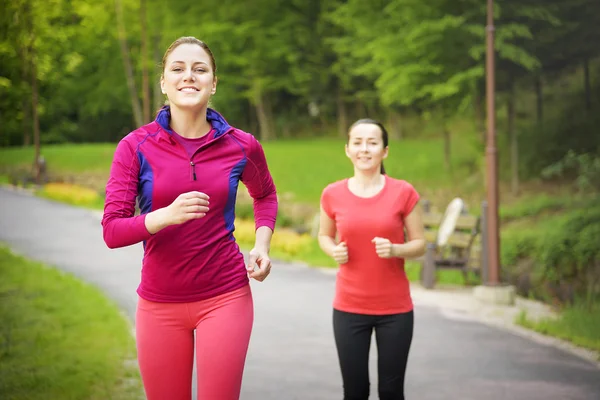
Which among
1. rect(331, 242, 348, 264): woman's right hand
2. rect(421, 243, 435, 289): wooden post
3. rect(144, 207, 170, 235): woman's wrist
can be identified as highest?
rect(144, 207, 170, 235): woman's wrist

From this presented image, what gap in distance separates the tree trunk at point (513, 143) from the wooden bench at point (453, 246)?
9227 mm

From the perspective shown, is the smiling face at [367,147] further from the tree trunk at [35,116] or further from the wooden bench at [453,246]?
the tree trunk at [35,116]

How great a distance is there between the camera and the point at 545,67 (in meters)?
22.9

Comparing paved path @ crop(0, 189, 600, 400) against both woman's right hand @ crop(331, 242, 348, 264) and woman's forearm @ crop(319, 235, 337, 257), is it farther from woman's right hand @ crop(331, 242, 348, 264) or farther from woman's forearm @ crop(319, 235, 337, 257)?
woman's right hand @ crop(331, 242, 348, 264)

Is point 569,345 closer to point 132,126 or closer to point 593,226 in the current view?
point 593,226

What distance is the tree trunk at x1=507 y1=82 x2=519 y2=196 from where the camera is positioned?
23.2 metres

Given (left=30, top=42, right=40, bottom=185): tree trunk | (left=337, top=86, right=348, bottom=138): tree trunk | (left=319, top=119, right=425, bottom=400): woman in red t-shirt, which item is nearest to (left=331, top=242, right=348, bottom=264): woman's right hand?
(left=319, top=119, right=425, bottom=400): woman in red t-shirt

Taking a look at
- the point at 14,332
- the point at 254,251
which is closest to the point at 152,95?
the point at 14,332

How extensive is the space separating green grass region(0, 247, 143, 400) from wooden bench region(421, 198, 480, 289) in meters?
4.66

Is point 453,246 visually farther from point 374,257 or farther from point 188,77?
point 188,77

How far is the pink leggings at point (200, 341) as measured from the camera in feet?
10.2

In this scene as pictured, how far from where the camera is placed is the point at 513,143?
2366 cm

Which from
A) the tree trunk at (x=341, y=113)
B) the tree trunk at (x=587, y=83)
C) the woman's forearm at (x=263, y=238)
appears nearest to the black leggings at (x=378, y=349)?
the woman's forearm at (x=263, y=238)

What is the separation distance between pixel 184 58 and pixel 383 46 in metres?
20.8
